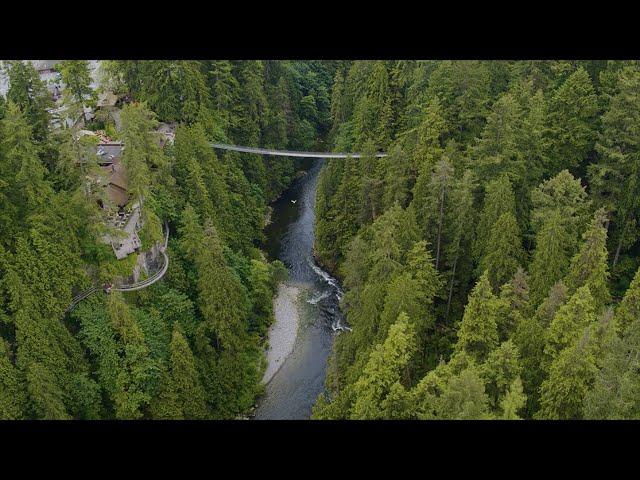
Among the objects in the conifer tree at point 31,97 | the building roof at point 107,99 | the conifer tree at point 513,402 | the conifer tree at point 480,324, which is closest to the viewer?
the conifer tree at point 513,402

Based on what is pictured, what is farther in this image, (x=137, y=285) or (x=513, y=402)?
(x=137, y=285)

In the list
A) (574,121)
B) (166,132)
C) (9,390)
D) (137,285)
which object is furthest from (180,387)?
(574,121)

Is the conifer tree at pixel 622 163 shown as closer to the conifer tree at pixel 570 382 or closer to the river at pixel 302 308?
the conifer tree at pixel 570 382

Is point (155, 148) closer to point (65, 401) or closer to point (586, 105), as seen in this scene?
point (65, 401)

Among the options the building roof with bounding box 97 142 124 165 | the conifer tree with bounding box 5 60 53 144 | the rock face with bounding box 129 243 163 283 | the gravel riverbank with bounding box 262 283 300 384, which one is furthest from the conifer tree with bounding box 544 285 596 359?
the building roof with bounding box 97 142 124 165

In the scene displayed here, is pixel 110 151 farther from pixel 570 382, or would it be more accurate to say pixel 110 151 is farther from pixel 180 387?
pixel 570 382

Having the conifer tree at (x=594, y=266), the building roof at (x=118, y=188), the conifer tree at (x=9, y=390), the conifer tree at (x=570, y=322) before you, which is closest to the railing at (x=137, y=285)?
the building roof at (x=118, y=188)

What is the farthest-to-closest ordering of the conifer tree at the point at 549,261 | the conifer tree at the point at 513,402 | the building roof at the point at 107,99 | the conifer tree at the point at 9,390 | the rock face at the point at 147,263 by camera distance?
1. the building roof at the point at 107,99
2. the rock face at the point at 147,263
3. the conifer tree at the point at 549,261
4. the conifer tree at the point at 9,390
5. the conifer tree at the point at 513,402

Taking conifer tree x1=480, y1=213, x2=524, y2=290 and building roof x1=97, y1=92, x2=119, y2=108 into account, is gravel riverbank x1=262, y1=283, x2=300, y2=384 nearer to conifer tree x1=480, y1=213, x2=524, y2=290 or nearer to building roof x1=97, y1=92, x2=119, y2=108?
conifer tree x1=480, y1=213, x2=524, y2=290

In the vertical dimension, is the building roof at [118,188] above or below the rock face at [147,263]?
above
